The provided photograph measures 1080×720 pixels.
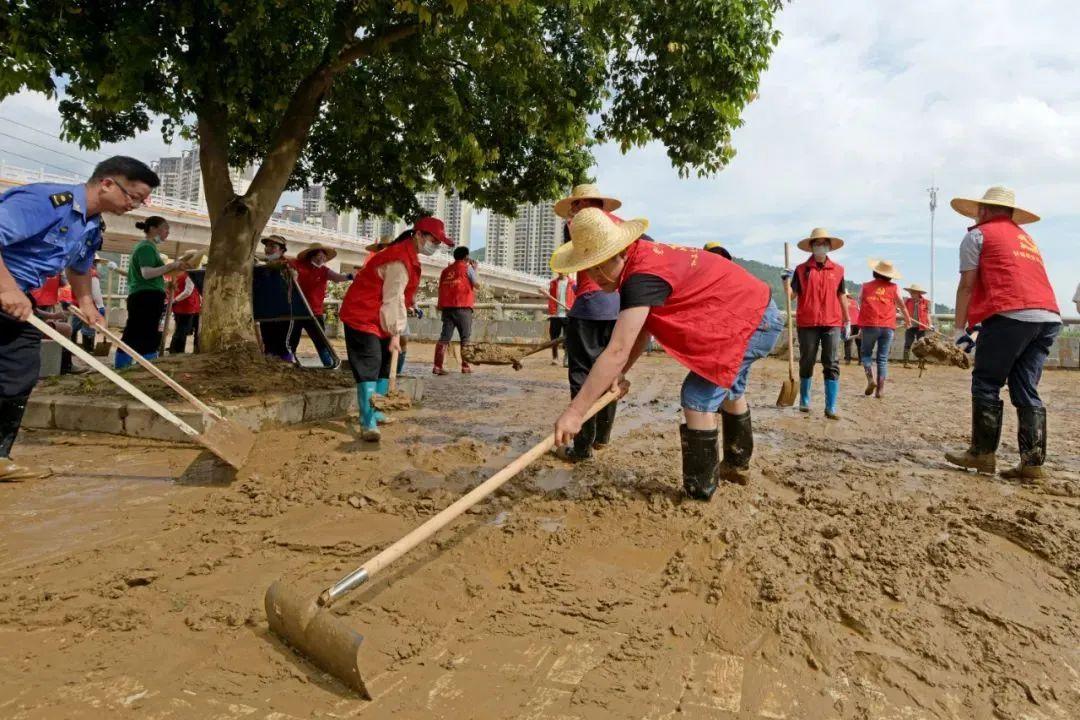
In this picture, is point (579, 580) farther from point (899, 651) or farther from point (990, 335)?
point (990, 335)

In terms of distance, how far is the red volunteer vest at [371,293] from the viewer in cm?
454

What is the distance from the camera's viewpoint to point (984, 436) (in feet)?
12.9

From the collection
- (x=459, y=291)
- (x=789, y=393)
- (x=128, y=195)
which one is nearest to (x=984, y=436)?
(x=789, y=393)

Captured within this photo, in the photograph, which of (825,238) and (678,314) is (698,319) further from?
(825,238)

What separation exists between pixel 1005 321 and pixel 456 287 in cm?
648

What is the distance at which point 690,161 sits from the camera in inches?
279

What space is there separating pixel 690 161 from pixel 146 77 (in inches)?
211

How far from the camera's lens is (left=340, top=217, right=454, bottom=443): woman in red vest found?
4.50m

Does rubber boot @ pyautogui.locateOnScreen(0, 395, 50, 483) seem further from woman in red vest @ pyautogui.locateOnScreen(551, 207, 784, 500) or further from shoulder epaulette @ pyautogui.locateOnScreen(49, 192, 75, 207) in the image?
woman in red vest @ pyautogui.locateOnScreen(551, 207, 784, 500)

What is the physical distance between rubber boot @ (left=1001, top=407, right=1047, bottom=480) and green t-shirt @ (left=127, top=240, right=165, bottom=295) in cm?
763

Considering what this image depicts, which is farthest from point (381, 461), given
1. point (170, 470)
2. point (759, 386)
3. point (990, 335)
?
point (759, 386)

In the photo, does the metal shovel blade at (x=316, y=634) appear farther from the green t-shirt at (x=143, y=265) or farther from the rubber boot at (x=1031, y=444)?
the green t-shirt at (x=143, y=265)

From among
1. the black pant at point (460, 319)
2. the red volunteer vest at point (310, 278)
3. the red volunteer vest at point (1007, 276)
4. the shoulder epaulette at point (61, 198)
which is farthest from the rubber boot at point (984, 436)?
the black pant at point (460, 319)

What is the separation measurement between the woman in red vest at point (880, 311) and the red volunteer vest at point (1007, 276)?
3742 mm
